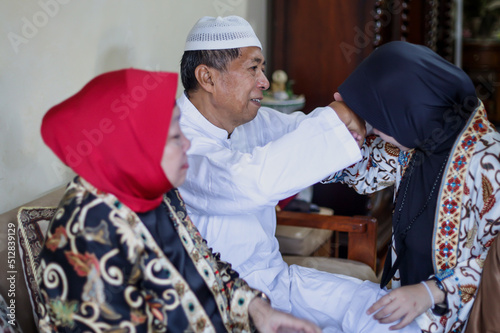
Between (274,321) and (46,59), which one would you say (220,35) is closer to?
(46,59)

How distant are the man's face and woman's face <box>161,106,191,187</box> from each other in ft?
2.01

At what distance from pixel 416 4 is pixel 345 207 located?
6.75 feet

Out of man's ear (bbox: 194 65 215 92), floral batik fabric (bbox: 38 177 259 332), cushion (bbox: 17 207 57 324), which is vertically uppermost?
man's ear (bbox: 194 65 215 92)

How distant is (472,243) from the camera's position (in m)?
1.60

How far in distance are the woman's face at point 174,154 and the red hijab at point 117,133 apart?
1.6 inches

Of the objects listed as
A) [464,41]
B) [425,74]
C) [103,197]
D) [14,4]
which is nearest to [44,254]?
[103,197]

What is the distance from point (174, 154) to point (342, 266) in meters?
1.35

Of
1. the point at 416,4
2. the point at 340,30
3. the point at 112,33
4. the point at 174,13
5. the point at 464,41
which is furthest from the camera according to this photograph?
the point at 464,41

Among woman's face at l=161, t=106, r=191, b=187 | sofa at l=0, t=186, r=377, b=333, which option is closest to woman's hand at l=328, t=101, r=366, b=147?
woman's face at l=161, t=106, r=191, b=187

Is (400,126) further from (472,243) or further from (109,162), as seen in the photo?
(109,162)

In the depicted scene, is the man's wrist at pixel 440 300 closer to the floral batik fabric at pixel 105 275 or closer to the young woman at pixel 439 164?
the young woman at pixel 439 164

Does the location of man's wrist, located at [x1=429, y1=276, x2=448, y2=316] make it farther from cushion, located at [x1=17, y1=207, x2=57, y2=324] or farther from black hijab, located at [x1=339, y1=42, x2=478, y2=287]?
cushion, located at [x1=17, y1=207, x2=57, y2=324]

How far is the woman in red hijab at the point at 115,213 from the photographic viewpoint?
124 centimetres

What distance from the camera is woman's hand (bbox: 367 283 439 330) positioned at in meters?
1.54
